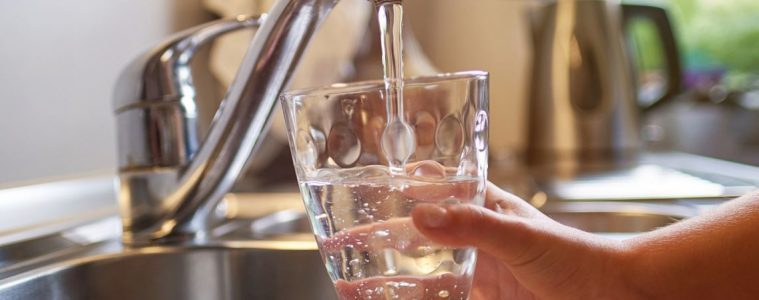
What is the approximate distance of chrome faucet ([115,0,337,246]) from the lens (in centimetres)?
55

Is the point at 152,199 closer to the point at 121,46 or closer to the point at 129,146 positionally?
the point at 129,146

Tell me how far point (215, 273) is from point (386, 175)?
28 centimetres

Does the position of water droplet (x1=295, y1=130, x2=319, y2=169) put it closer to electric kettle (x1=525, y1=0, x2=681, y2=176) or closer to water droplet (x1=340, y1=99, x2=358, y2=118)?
water droplet (x1=340, y1=99, x2=358, y2=118)

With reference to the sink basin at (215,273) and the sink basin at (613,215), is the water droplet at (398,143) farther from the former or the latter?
the sink basin at (613,215)

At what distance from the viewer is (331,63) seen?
3.56 ft

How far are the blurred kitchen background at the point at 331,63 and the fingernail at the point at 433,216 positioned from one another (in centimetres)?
45

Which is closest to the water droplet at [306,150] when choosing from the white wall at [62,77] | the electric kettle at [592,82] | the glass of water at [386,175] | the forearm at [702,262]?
the glass of water at [386,175]

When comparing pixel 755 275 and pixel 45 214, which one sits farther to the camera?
pixel 45 214

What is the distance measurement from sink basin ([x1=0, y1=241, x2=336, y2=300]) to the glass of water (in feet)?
0.72

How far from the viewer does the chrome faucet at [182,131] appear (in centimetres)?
55

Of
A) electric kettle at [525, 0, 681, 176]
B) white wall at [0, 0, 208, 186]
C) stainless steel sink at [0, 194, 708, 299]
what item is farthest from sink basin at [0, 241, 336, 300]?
electric kettle at [525, 0, 681, 176]

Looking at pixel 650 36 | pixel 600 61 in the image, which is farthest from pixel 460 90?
pixel 650 36

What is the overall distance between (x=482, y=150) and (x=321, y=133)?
0.08 meters

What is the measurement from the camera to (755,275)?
395mm
